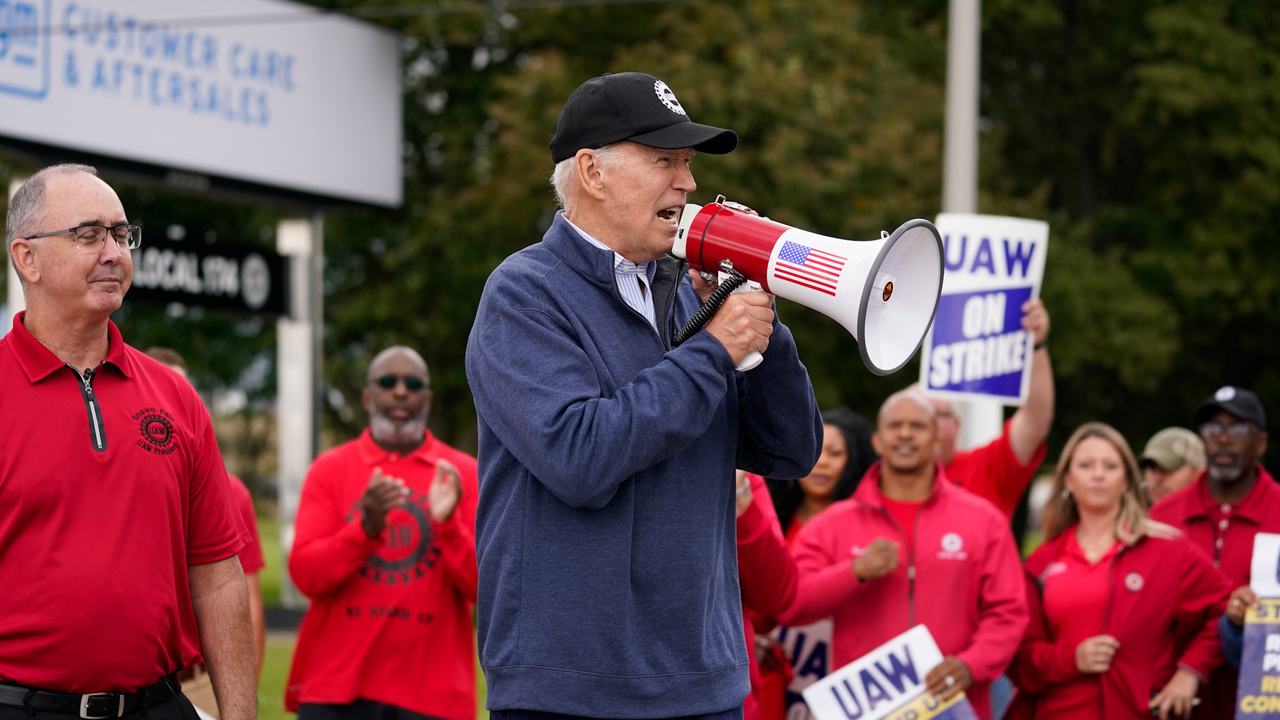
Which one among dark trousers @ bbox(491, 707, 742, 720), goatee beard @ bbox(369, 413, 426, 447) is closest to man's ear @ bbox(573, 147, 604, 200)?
dark trousers @ bbox(491, 707, 742, 720)

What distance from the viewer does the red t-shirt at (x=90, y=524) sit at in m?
3.04

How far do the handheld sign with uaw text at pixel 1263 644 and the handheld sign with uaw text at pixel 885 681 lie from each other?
3.95 ft

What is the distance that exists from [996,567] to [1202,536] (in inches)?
52.8

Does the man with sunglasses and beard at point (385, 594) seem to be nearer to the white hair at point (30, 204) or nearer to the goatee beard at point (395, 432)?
the goatee beard at point (395, 432)

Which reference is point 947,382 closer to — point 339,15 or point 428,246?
point 339,15

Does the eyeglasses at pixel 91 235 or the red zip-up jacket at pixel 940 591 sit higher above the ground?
the eyeglasses at pixel 91 235

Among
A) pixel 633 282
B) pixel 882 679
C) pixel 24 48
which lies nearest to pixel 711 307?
pixel 633 282

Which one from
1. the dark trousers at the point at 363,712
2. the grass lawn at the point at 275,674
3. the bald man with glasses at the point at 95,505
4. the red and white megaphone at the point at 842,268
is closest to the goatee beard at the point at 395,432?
the grass lawn at the point at 275,674

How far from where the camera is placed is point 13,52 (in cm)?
1162

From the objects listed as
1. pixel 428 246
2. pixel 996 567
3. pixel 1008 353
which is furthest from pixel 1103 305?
pixel 996 567

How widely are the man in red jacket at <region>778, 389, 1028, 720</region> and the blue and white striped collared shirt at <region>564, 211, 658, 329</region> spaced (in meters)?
2.37

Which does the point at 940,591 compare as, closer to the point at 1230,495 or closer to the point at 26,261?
the point at 1230,495

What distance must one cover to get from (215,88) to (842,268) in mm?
11905

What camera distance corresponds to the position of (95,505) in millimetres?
3113
